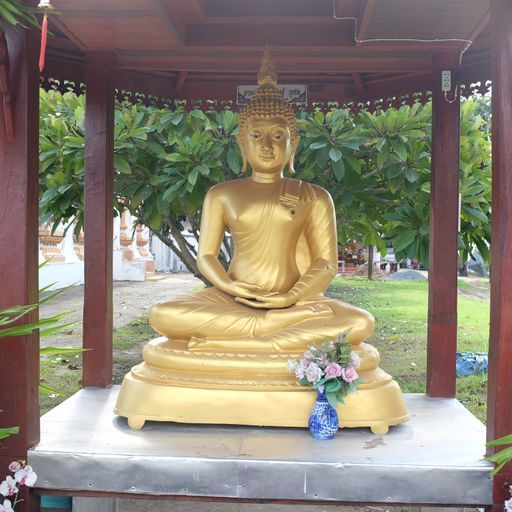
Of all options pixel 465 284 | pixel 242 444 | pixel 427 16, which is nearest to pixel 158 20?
pixel 427 16

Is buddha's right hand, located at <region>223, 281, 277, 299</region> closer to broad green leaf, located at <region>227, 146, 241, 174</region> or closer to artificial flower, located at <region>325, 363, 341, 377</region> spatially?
artificial flower, located at <region>325, 363, 341, 377</region>

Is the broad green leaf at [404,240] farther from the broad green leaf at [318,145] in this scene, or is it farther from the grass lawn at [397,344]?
the grass lawn at [397,344]

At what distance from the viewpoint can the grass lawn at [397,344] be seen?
617 cm

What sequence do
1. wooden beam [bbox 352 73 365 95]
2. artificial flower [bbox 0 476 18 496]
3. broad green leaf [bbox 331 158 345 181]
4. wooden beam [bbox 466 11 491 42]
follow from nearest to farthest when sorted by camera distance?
1. artificial flower [bbox 0 476 18 496]
2. wooden beam [bbox 466 11 491 42]
3. broad green leaf [bbox 331 158 345 181]
4. wooden beam [bbox 352 73 365 95]

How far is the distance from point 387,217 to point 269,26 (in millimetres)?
1538

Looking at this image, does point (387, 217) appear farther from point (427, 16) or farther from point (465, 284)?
point (465, 284)

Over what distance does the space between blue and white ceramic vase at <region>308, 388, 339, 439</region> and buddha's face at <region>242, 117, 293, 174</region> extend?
1650 millimetres

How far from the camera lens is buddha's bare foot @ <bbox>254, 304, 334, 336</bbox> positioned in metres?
3.73

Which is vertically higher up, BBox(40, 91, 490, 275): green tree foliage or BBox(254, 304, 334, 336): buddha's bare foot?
BBox(40, 91, 490, 275): green tree foliage

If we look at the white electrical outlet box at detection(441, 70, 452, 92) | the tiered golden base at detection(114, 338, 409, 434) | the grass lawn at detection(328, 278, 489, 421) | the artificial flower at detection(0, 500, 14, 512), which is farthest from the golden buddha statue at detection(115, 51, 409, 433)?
the grass lawn at detection(328, 278, 489, 421)

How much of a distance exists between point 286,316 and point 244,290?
1.10ft

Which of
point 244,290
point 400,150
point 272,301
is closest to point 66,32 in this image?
point 244,290

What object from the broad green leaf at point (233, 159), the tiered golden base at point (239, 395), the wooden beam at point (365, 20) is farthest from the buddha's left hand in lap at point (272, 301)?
the wooden beam at point (365, 20)

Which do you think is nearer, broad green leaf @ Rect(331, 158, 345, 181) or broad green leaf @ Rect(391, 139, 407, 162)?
broad green leaf @ Rect(331, 158, 345, 181)
